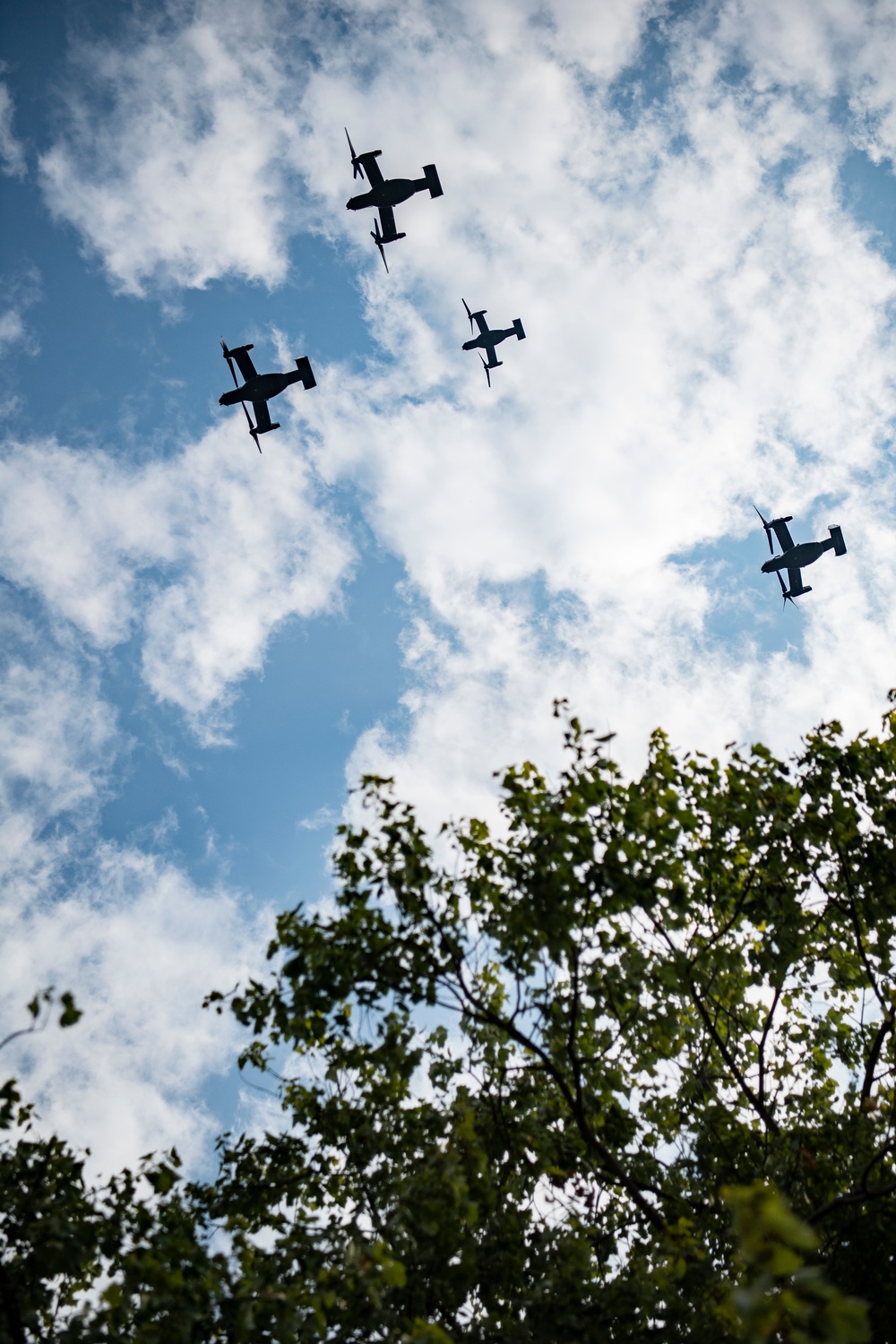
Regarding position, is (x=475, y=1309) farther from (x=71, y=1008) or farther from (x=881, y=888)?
(x=881, y=888)

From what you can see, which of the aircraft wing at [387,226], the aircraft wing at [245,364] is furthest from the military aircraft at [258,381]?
the aircraft wing at [387,226]

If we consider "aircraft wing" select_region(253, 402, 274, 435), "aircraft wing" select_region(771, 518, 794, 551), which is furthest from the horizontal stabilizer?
"aircraft wing" select_region(771, 518, 794, 551)

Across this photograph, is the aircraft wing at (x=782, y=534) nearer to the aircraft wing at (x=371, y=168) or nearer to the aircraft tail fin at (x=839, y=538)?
the aircraft tail fin at (x=839, y=538)

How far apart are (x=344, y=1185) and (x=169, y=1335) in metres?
3.94

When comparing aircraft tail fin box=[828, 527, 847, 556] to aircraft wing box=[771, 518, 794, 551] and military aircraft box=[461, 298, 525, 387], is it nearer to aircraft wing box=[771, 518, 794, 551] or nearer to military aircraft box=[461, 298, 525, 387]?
aircraft wing box=[771, 518, 794, 551]

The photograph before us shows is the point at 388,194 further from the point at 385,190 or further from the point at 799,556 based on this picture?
the point at 799,556

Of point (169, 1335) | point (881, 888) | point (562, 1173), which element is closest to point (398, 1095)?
point (562, 1173)

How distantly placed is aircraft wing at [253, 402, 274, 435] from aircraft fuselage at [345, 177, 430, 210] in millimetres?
5362

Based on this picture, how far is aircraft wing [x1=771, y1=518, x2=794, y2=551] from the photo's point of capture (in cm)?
2314

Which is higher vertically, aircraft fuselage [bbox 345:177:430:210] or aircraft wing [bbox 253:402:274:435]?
aircraft fuselage [bbox 345:177:430:210]

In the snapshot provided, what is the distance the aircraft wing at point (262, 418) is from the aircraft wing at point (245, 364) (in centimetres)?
101

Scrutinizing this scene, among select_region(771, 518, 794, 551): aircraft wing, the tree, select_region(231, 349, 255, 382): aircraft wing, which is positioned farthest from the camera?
select_region(771, 518, 794, 551): aircraft wing

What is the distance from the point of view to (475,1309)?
8047mm

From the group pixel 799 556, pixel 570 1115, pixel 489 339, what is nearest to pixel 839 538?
pixel 799 556
